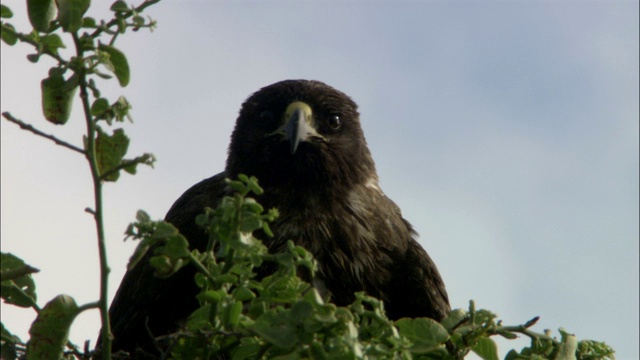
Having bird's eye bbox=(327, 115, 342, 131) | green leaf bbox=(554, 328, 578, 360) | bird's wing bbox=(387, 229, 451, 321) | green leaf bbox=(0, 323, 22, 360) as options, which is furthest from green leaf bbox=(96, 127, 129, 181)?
bird's eye bbox=(327, 115, 342, 131)

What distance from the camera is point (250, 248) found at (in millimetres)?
1994

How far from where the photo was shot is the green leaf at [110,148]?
2.13 m

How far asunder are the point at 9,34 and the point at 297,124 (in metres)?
3.03

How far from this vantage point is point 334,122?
5570 mm

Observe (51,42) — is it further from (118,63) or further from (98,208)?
(98,208)

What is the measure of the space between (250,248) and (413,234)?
3.56 m

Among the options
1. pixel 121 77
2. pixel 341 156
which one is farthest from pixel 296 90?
pixel 121 77

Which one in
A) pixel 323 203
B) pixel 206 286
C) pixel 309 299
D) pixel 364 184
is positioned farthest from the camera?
pixel 364 184

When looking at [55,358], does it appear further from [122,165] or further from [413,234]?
[413,234]

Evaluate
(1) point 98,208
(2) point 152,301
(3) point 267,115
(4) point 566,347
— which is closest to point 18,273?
(1) point 98,208

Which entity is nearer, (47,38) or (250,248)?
(250,248)

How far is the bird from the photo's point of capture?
4883 millimetres

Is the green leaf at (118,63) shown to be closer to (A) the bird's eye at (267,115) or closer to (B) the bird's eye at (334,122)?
(A) the bird's eye at (267,115)

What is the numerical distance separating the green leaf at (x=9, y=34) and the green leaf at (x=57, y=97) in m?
0.11
